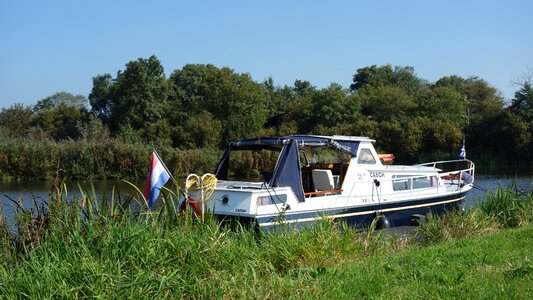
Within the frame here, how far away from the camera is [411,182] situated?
17.9 meters

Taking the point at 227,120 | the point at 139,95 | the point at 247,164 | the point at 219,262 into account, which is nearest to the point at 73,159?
the point at 247,164

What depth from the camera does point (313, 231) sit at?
1063cm

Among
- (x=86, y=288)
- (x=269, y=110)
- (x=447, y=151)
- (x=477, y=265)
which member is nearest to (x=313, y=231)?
(x=477, y=265)

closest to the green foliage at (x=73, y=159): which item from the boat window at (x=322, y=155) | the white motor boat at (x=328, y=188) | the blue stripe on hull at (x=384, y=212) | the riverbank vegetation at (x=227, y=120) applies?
the riverbank vegetation at (x=227, y=120)

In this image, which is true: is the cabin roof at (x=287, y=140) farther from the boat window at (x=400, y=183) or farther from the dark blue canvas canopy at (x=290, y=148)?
the boat window at (x=400, y=183)

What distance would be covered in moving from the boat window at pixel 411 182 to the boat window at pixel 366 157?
87 cm

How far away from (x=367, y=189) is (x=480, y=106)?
56.3m

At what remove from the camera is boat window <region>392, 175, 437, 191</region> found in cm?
1780

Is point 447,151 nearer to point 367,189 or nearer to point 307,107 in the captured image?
point 307,107

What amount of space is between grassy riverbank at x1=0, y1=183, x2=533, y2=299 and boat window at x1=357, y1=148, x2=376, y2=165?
619 centimetres

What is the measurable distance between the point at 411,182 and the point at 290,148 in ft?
15.5

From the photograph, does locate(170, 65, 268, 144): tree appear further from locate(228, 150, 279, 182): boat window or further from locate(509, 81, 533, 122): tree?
locate(509, 81, 533, 122): tree

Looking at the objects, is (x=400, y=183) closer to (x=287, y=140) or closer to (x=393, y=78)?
(x=287, y=140)

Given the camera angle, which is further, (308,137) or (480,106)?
(480,106)
